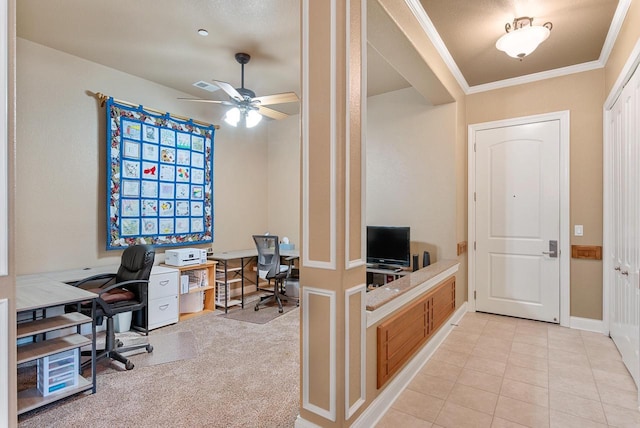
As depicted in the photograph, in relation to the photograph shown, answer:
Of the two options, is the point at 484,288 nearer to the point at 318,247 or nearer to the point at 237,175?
the point at 318,247

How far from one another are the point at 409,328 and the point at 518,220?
91.7 inches

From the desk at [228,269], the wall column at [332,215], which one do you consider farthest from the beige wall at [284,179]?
the wall column at [332,215]

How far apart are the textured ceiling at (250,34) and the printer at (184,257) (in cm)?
213

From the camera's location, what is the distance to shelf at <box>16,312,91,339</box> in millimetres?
2090

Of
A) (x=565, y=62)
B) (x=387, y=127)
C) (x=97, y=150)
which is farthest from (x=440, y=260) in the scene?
(x=97, y=150)

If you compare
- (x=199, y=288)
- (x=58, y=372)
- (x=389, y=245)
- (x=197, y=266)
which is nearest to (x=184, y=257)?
(x=197, y=266)

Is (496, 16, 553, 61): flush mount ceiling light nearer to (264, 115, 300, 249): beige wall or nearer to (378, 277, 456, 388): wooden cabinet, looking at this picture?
(378, 277, 456, 388): wooden cabinet

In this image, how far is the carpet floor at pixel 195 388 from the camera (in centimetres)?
210

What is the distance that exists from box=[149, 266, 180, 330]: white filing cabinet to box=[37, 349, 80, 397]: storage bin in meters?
1.32

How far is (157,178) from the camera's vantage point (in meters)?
4.21

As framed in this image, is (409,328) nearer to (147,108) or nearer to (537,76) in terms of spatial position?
(537,76)

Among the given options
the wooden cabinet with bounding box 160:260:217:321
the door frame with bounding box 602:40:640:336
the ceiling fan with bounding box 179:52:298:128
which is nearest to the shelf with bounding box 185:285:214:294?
the wooden cabinet with bounding box 160:260:217:321

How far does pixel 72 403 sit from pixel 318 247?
206 cm

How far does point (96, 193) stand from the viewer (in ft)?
12.2
